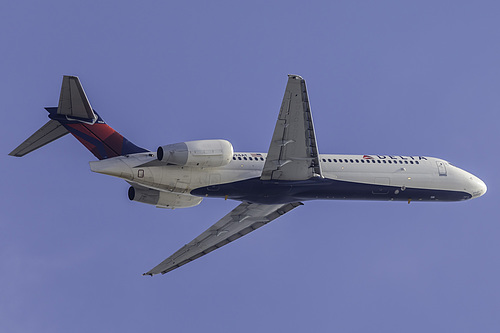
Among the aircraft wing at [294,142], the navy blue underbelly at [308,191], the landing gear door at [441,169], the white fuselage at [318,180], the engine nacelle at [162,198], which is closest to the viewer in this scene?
the aircraft wing at [294,142]

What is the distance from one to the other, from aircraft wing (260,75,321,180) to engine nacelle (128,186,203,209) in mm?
4561

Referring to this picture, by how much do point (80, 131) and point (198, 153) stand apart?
540cm

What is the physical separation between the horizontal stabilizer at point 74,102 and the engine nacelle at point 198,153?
398 cm

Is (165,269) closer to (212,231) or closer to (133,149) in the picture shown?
(212,231)

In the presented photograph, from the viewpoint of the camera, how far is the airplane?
1364 inches

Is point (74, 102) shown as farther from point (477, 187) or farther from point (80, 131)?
point (477, 187)

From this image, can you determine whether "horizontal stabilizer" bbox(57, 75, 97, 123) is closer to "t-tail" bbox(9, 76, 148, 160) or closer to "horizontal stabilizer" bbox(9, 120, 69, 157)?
"t-tail" bbox(9, 76, 148, 160)

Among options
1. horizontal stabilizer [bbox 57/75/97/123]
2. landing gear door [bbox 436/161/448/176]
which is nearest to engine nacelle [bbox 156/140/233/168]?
horizontal stabilizer [bbox 57/75/97/123]

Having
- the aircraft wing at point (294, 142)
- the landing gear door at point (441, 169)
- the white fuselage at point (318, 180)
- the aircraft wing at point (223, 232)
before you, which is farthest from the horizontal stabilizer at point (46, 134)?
the landing gear door at point (441, 169)

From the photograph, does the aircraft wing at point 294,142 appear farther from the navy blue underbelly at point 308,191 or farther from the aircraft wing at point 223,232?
the aircraft wing at point 223,232

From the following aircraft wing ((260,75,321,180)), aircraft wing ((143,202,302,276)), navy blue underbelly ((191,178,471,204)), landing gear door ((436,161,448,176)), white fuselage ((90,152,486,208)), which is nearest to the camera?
aircraft wing ((260,75,321,180))

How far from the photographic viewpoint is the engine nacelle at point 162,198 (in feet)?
123

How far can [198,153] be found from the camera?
34.6m

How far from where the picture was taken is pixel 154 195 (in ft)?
125
